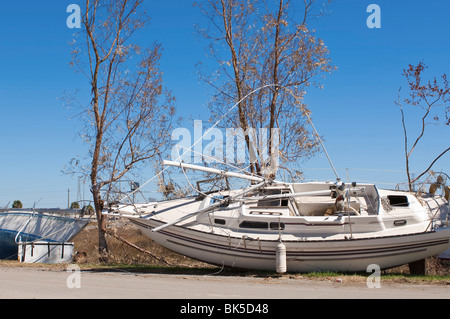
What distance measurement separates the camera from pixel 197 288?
42.7 ft

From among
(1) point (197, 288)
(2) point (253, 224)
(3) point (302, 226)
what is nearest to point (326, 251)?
(3) point (302, 226)

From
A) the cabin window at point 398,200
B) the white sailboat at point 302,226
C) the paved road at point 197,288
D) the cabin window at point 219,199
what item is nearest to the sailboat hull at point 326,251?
the white sailboat at point 302,226

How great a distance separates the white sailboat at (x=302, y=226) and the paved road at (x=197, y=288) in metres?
1.66

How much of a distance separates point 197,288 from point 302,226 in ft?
18.2

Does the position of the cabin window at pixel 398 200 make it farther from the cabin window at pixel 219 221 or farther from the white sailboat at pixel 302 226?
the cabin window at pixel 219 221

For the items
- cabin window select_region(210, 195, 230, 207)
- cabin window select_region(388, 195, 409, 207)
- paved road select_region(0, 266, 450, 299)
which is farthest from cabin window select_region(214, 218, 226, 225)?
cabin window select_region(388, 195, 409, 207)

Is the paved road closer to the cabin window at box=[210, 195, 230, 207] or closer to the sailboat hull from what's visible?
the sailboat hull

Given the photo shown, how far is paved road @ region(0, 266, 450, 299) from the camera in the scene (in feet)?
37.5

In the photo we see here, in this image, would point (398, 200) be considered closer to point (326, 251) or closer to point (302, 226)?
point (326, 251)

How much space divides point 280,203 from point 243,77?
834cm

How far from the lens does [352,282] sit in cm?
1486
